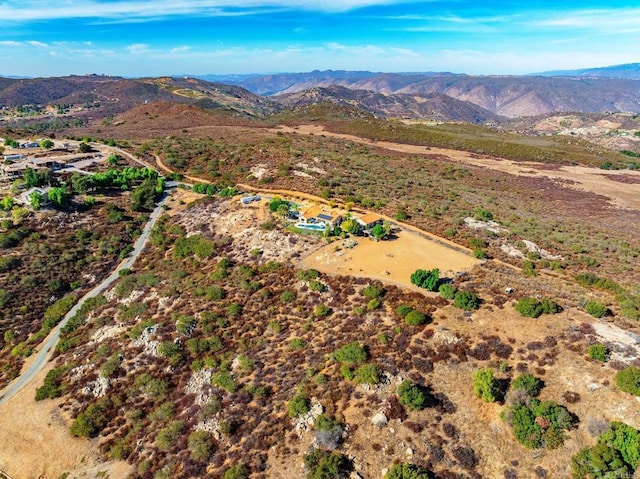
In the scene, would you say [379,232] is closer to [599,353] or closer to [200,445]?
[599,353]

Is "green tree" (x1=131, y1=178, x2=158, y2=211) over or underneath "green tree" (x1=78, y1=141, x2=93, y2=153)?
underneath

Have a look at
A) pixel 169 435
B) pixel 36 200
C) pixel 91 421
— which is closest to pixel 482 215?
pixel 169 435

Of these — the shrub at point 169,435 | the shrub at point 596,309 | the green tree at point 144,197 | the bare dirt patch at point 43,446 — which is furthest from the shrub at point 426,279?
the green tree at point 144,197

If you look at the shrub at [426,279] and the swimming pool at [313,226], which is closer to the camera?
the shrub at [426,279]

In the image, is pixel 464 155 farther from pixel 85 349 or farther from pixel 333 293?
pixel 85 349

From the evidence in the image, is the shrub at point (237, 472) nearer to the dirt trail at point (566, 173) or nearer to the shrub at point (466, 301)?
the shrub at point (466, 301)

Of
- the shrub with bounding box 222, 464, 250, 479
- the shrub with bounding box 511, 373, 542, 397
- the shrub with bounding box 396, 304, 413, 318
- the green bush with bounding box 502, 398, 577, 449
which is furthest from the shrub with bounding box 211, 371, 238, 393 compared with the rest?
the shrub with bounding box 511, 373, 542, 397

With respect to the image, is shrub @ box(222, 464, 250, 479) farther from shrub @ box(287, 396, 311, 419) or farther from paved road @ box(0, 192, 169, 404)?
paved road @ box(0, 192, 169, 404)
